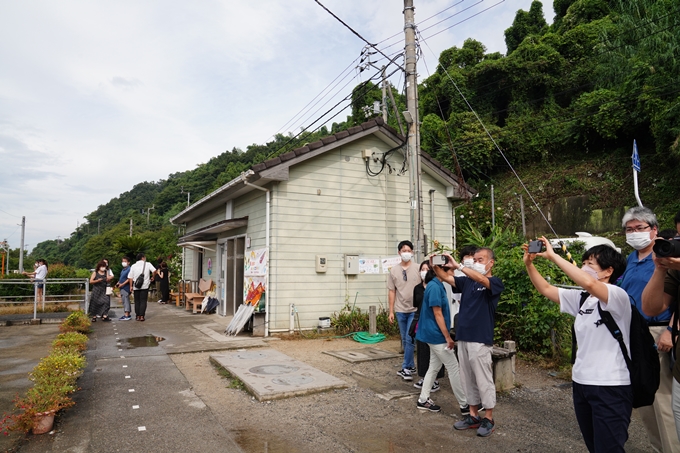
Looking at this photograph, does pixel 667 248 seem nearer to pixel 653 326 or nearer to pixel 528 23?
pixel 653 326

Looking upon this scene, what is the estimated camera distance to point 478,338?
4168 mm

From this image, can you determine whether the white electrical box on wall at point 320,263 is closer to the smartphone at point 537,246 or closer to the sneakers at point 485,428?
the sneakers at point 485,428

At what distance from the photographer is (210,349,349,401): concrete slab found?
538 centimetres

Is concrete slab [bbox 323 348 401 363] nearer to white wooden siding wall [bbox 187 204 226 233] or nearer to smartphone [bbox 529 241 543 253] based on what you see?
smartphone [bbox 529 241 543 253]

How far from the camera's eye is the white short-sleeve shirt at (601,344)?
8.71 feet

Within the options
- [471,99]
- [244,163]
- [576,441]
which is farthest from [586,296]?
[244,163]

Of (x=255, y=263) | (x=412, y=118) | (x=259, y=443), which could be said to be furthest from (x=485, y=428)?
(x=255, y=263)

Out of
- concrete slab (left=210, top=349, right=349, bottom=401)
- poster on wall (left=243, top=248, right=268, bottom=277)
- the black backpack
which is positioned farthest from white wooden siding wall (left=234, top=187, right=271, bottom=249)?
the black backpack

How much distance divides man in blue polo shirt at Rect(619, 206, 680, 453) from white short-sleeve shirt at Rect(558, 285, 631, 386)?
512 millimetres

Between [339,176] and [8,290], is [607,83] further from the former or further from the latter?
[8,290]

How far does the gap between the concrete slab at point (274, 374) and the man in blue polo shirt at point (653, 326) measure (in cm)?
334

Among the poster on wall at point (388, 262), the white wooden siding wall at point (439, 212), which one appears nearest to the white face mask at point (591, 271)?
the poster on wall at point (388, 262)

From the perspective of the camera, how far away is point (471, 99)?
27109mm

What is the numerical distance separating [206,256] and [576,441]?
1399 centimetres
